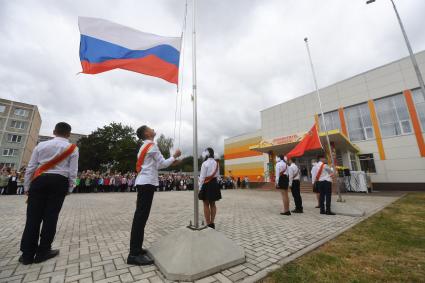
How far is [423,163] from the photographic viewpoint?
16.5 metres

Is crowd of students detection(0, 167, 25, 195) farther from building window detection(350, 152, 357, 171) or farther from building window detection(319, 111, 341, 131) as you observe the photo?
building window detection(350, 152, 357, 171)

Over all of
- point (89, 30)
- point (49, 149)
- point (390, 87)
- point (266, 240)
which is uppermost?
point (390, 87)

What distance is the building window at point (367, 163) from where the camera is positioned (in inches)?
760

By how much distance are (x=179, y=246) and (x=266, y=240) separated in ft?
6.43

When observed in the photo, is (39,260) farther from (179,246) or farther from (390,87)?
(390,87)

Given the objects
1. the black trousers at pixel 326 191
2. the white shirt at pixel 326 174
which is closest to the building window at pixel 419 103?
the white shirt at pixel 326 174

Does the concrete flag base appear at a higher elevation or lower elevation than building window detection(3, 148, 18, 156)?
lower

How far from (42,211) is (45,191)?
12.2 inches

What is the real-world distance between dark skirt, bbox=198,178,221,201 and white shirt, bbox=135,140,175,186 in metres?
1.70

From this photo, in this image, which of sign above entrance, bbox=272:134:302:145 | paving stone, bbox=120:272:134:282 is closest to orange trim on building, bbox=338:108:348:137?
sign above entrance, bbox=272:134:302:145

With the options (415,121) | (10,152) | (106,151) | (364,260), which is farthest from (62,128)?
(10,152)

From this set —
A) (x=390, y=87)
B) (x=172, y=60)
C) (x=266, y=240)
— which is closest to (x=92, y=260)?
(x=266, y=240)

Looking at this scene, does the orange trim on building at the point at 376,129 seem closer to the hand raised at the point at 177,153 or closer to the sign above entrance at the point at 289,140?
the sign above entrance at the point at 289,140

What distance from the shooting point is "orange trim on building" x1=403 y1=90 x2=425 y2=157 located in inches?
662
